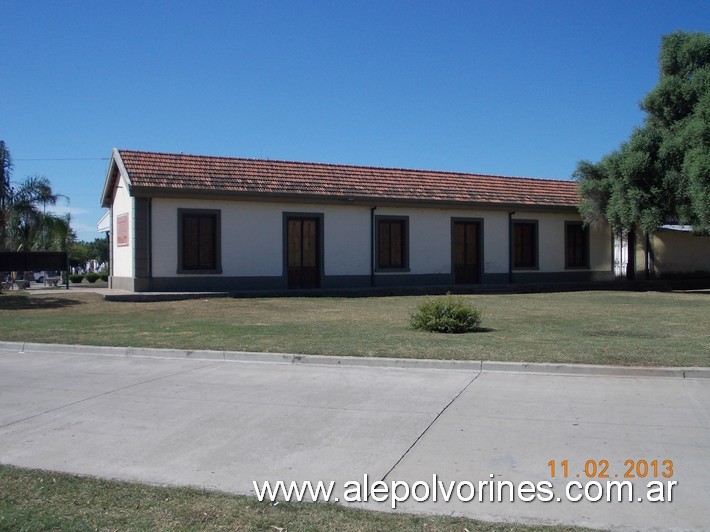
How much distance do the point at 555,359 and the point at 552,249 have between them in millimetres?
20178

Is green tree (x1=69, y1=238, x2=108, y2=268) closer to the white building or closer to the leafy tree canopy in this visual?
the leafy tree canopy

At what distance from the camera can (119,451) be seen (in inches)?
251

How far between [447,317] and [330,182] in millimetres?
12894

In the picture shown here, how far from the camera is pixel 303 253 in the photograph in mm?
25484

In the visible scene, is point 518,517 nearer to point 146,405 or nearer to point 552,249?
point 146,405

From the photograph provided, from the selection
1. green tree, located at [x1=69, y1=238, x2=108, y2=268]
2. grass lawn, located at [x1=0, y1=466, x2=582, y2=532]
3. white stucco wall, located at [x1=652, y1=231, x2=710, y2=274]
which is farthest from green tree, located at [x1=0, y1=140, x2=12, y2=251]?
green tree, located at [x1=69, y1=238, x2=108, y2=268]

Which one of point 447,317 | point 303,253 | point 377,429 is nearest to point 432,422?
point 377,429

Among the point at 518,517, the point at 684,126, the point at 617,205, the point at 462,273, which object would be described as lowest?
the point at 518,517

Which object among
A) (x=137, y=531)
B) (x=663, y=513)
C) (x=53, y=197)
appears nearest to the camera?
(x=137, y=531)

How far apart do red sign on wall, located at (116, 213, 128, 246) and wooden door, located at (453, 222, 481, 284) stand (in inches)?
489

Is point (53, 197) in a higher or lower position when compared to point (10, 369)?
higher

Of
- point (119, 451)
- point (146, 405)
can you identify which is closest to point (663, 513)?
point (119, 451)

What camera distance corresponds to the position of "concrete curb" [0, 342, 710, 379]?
383 inches

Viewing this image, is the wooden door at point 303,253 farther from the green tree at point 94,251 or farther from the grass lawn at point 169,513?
the green tree at point 94,251
